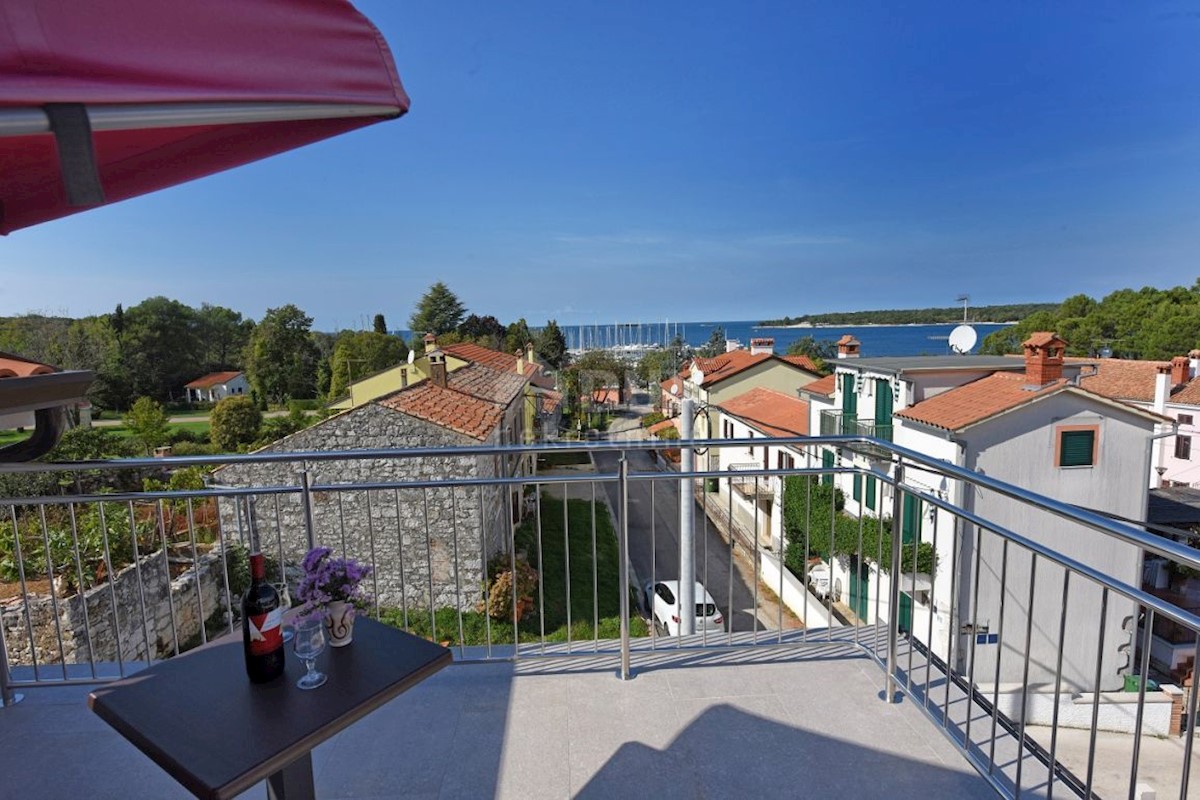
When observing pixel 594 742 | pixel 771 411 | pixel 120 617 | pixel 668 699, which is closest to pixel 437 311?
pixel 771 411

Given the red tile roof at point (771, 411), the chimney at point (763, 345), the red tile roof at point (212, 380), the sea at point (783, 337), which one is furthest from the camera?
the sea at point (783, 337)

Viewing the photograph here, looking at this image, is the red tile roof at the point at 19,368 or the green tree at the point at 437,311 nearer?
the red tile roof at the point at 19,368

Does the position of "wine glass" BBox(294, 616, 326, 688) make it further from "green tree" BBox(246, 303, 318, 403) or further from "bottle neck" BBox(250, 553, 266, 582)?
"green tree" BBox(246, 303, 318, 403)

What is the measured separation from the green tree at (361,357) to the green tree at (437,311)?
11.1 m

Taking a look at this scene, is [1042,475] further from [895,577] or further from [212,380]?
[212,380]

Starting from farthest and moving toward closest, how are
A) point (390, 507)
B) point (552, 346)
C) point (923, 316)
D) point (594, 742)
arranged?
point (923, 316) → point (552, 346) → point (390, 507) → point (594, 742)

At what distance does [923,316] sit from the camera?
80.0 metres

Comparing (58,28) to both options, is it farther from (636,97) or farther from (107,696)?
(636,97)

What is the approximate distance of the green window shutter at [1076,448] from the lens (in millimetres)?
12578

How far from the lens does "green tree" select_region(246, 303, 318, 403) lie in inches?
1599

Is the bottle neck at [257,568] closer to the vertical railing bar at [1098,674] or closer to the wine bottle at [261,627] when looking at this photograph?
the wine bottle at [261,627]

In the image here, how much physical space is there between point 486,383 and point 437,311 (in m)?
37.8

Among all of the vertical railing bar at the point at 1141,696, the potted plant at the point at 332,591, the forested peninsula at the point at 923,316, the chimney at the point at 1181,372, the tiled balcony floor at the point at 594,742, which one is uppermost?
the forested peninsula at the point at 923,316

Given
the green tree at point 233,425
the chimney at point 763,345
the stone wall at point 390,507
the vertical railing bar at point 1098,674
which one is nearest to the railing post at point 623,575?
the vertical railing bar at point 1098,674
